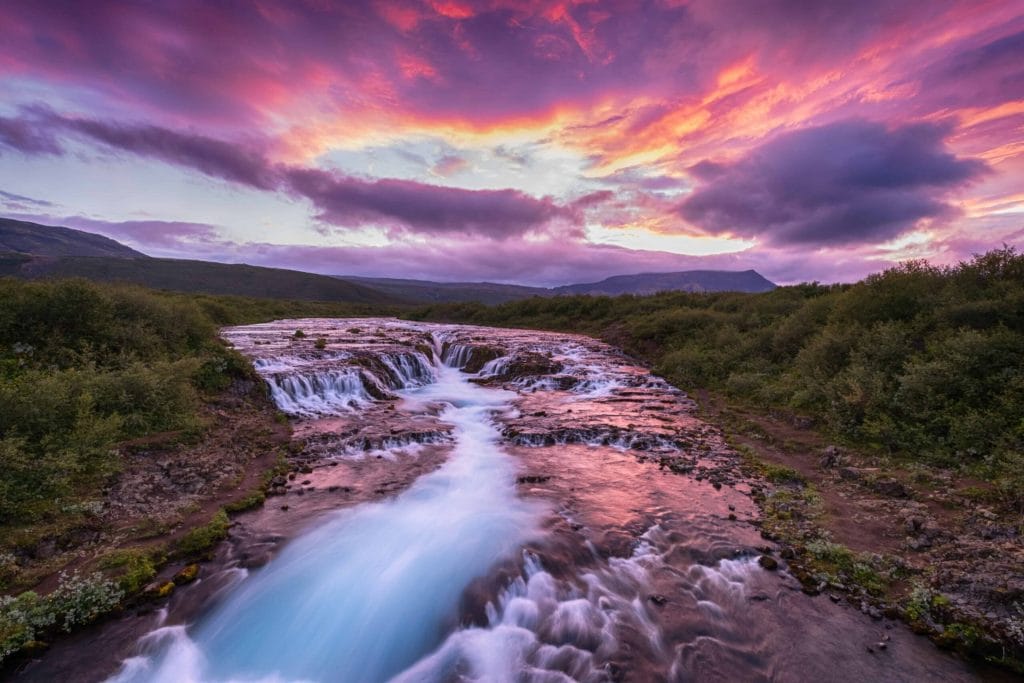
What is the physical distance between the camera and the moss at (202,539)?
733 centimetres

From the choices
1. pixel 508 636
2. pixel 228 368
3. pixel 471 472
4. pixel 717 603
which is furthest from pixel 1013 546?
pixel 228 368

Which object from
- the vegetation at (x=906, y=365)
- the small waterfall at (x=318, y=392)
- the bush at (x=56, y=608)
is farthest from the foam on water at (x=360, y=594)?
the vegetation at (x=906, y=365)

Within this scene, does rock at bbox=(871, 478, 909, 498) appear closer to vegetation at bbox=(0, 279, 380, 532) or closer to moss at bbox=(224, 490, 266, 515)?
moss at bbox=(224, 490, 266, 515)

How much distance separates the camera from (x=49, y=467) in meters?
7.92

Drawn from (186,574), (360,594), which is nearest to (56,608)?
(186,574)

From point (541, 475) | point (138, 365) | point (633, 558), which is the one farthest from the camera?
point (138, 365)

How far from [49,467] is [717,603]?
11.6 meters

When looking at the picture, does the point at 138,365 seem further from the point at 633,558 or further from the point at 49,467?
the point at 633,558

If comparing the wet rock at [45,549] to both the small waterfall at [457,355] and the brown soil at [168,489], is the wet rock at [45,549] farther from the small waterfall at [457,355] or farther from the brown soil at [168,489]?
the small waterfall at [457,355]

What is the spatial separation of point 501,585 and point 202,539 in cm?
Answer: 518

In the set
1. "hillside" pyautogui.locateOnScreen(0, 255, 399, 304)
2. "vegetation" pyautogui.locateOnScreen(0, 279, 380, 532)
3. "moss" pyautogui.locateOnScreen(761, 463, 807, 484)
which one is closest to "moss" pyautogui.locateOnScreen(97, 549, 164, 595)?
"vegetation" pyautogui.locateOnScreen(0, 279, 380, 532)

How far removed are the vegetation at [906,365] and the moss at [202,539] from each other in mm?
13888

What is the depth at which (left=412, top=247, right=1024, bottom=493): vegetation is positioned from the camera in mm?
9797

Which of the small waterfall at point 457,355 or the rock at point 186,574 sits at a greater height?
the small waterfall at point 457,355
